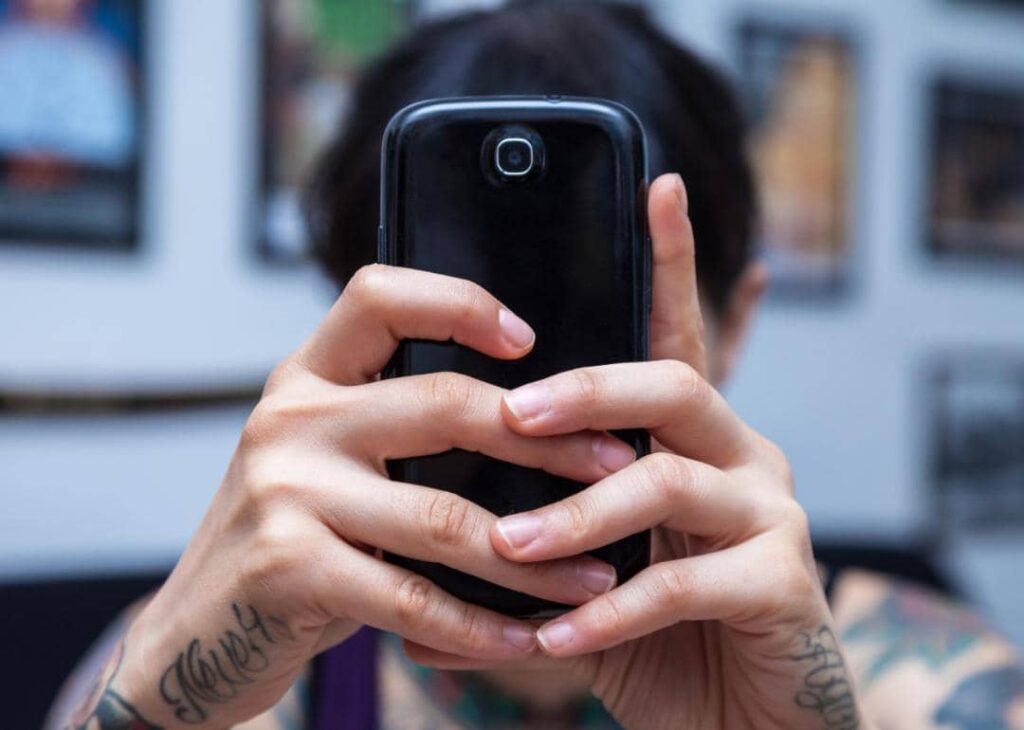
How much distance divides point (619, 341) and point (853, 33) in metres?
1.11

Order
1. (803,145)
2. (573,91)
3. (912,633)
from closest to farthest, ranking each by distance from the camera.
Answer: (573,91)
(912,633)
(803,145)

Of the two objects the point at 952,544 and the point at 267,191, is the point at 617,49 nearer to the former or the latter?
the point at 267,191

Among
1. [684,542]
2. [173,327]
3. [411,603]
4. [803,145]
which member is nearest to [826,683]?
[684,542]

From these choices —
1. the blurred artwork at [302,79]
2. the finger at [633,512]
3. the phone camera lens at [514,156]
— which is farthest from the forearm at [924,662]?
the blurred artwork at [302,79]

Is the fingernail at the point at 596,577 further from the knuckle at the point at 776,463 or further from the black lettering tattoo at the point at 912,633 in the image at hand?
the black lettering tattoo at the point at 912,633

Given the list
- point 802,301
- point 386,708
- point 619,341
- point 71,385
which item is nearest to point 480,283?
point 619,341

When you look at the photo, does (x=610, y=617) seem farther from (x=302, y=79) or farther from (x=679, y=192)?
(x=302, y=79)

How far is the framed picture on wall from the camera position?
47.8 inches

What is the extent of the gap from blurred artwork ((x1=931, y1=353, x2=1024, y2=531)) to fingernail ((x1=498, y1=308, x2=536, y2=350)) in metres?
1.15

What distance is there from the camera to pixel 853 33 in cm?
127

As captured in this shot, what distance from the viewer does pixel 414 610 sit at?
325mm

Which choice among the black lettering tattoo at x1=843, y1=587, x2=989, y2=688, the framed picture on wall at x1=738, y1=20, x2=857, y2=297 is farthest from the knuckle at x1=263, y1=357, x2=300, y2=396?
the framed picture on wall at x1=738, y1=20, x2=857, y2=297

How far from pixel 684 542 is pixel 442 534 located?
12 cm

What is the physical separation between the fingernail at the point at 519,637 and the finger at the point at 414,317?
10 cm
